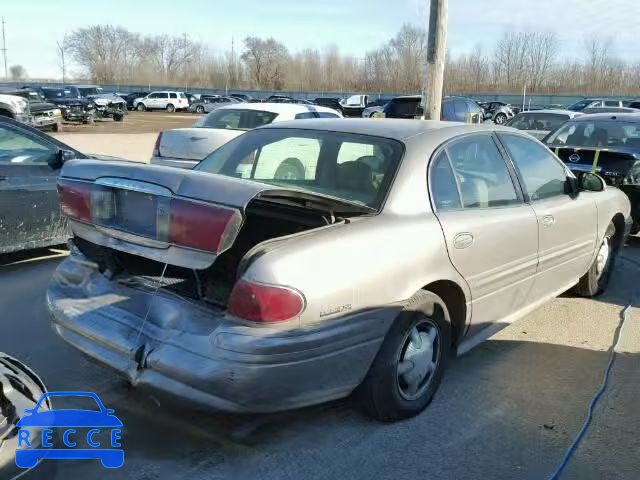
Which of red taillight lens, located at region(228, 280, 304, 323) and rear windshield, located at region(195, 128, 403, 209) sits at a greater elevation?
rear windshield, located at region(195, 128, 403, 209)

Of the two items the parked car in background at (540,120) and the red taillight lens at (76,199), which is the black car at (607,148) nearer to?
the parked car in background at (540,120)

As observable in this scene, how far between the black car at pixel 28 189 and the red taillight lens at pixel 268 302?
4.07 m

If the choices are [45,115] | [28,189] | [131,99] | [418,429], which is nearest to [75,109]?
[45,115]

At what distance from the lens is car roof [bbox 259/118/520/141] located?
376 cm

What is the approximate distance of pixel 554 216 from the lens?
14.5ft

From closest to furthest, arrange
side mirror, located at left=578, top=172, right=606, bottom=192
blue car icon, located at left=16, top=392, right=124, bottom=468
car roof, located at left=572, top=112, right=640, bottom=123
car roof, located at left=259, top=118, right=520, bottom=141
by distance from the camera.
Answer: blue car icon, located at left=16, top=392, right=124, bottom=468, car roof, located at left=259, top=118, right=520, bottom=141, side mirror, located at left=578, top=172, right=606, bottom=192, car roof, located at left=572, top=112, right=640, bottom=123

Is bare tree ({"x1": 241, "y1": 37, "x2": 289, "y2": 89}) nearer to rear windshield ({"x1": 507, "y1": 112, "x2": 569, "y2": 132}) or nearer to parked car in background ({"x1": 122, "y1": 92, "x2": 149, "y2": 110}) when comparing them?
parked car in background ({"x1": 122, "y1": 92, "x2": 149, "y2": 110})

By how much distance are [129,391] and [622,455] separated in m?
2.65

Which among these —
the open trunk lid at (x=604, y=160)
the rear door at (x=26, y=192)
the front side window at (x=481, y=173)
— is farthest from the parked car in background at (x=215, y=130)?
the front side window at (x=481, y=173)

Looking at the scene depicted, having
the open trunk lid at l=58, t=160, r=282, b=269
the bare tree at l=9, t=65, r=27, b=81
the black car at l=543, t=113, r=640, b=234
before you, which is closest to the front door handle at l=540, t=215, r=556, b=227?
the open trunk lid at l=58, t=160, r=282, b=269

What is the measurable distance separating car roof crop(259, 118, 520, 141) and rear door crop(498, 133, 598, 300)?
378 millimetres

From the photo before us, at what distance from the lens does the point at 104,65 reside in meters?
105

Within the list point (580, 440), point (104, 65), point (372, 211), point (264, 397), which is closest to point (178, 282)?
point (264, 397)

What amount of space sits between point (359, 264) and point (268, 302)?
500 millimetres
